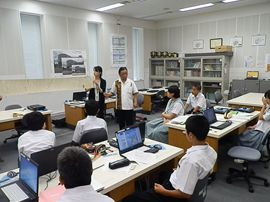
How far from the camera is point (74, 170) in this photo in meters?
1.16

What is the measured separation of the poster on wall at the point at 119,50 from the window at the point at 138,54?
0.84 metres

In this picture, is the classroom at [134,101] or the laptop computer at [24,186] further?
the classroom at [134,101]

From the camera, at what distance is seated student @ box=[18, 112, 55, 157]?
84.4 inches

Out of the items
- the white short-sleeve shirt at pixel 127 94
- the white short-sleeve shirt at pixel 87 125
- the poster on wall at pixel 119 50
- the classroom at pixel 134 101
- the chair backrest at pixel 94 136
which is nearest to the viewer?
the classroom at pixel 134 101

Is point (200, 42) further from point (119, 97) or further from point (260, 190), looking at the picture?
point (260, 190)

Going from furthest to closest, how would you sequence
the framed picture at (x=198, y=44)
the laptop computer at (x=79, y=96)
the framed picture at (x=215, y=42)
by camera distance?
the framed picture at (x=198, y=44), the framed picture at (x=215, y=42), the laptop computer at (x=79, y=96)

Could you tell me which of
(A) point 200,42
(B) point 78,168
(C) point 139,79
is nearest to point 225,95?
(A) point 200,42

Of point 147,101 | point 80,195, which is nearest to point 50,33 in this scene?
point 147,101

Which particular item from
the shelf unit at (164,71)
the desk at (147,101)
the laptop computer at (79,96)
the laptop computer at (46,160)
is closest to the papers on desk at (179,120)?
the laptop computer at (46,160)

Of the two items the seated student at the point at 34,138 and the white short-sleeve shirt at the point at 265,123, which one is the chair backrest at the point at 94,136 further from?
the white short-sleeve shirt at the point at 265,123

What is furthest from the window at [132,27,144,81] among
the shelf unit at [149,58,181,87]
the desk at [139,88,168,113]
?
the desk at [139,88,168,113]

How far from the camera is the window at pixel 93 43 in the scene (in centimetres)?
793

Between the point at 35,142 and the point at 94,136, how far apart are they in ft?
2.27

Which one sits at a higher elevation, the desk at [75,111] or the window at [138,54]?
the window at [138,54]
